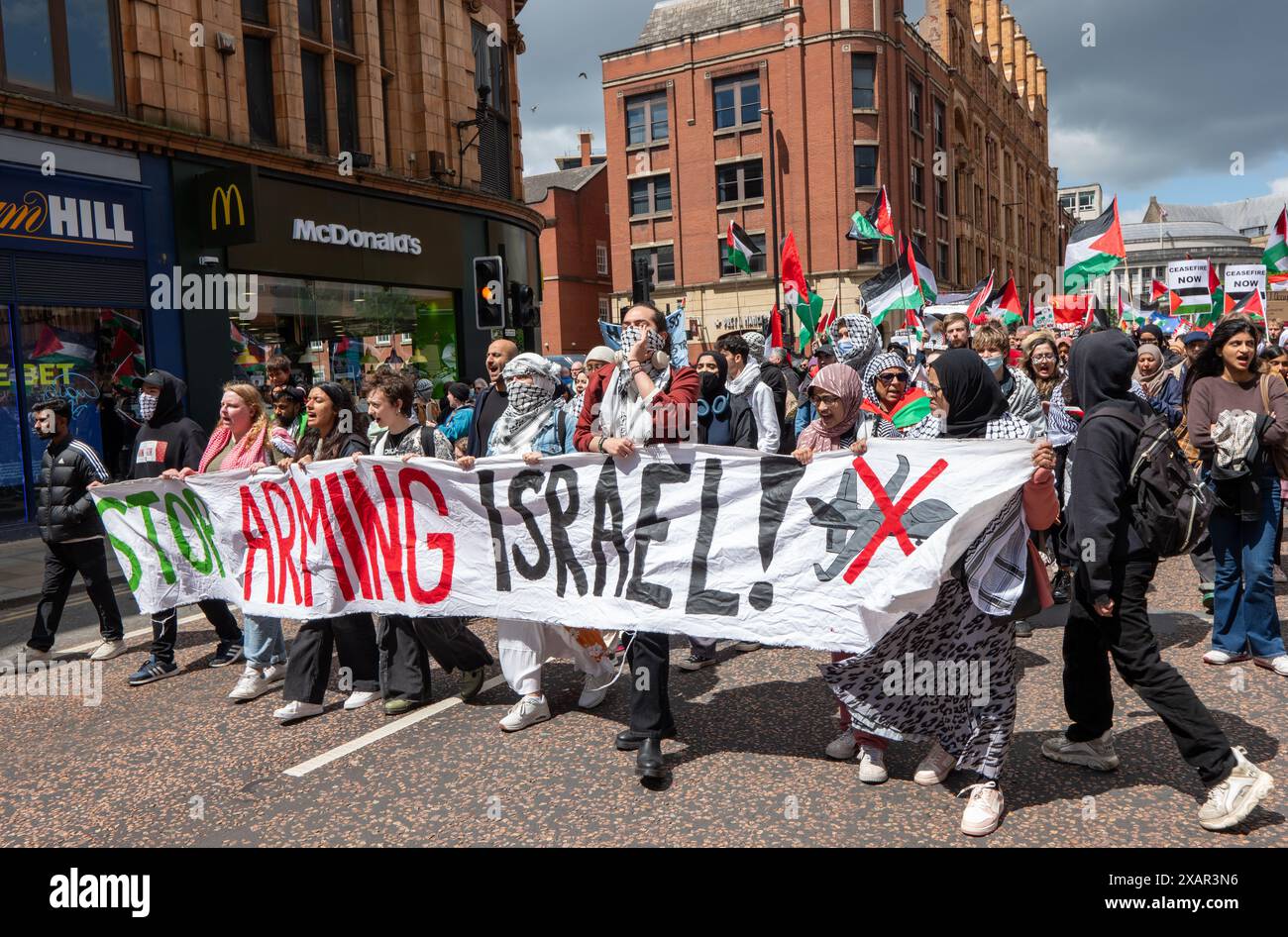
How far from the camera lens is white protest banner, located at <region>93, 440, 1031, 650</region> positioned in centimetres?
398

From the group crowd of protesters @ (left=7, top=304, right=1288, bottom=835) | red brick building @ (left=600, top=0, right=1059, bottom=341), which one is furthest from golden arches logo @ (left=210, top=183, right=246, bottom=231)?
red brick building @ (left=600, top=0, right=1059, bottom=341)

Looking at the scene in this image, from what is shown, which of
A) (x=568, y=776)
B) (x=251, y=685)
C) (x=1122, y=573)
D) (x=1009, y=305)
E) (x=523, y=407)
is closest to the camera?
(x=1122, y=573)

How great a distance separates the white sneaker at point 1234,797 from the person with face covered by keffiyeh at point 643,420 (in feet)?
6.90

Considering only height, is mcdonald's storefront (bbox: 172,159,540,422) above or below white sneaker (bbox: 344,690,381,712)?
above

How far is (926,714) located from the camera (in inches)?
156

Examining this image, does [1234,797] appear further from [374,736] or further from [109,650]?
[109,650]

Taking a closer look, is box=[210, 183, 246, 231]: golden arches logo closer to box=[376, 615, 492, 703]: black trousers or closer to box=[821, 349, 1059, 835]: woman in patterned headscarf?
box=[376, 615, 492, 703]: black trousers

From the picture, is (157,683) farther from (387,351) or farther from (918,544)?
(387,351)

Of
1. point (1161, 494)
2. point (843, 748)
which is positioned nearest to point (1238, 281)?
point (1161, 494)

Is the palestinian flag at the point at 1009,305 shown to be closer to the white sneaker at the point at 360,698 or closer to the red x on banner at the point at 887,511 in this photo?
the red x on banner at the point at 887,511

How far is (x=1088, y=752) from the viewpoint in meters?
4.10

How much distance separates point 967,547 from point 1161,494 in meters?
0.73

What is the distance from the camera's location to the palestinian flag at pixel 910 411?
5.98 meters

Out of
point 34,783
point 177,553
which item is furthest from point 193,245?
point 34,783
